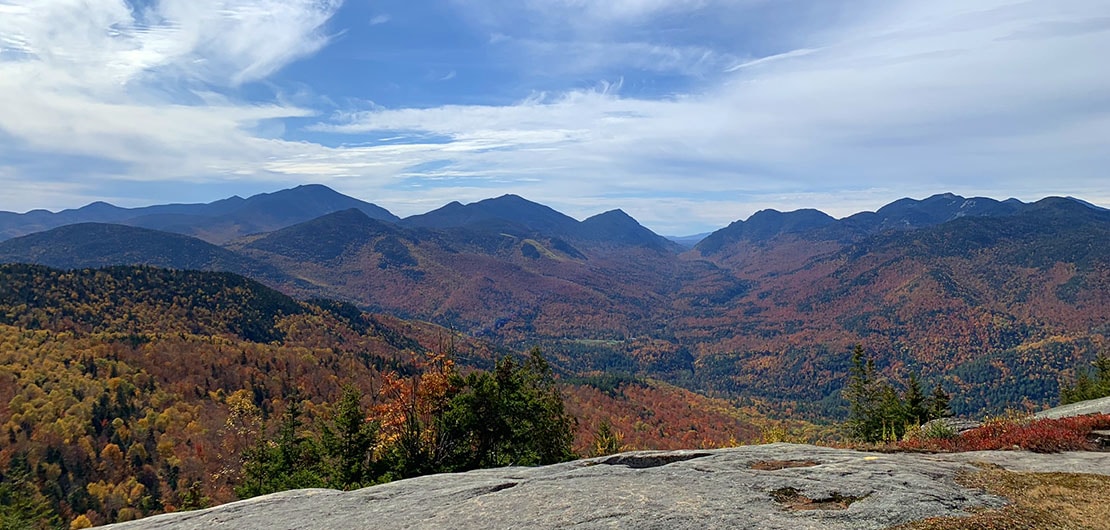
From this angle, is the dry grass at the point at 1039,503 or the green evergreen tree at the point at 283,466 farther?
the green evergreen tree at the point at 283,466

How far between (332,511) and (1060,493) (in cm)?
2225

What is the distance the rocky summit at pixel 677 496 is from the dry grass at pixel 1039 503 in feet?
1.92

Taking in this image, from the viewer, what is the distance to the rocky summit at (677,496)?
13.5 meters

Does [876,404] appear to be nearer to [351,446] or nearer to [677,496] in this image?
[351,446]

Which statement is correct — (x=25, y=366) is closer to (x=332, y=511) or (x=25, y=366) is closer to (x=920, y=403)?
(x=332, y=511)

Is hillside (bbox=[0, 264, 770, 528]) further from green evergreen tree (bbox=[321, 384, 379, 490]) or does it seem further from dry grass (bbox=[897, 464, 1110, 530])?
dry grass (bbox=[897, 464, 1110, 530])

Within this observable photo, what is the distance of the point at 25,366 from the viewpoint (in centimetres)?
11006

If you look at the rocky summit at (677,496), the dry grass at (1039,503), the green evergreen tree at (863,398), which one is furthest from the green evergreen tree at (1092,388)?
the dry grass at (1039,503)

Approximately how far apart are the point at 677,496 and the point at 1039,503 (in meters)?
9.09

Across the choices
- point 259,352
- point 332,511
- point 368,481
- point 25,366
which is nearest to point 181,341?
point 259,352

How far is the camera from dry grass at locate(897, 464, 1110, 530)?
11.9 m

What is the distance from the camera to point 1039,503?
13.4 metres

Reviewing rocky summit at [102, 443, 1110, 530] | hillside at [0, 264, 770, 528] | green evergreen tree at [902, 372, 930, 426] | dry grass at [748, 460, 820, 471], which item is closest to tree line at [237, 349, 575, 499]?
hillside at [0, 264, 770, 528]

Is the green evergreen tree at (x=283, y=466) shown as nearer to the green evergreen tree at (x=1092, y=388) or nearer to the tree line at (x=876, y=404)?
the tree line at (x=876, y=404)
